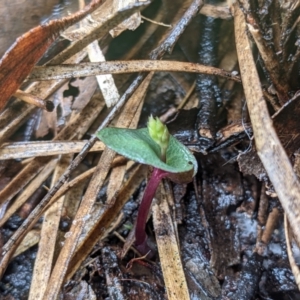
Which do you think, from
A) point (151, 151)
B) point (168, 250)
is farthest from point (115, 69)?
point (168, 250)

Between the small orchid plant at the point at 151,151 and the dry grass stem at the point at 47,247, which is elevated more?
the small orchid plant at the point at 151,151

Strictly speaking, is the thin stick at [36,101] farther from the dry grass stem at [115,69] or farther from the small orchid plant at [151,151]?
the small orchid plant at [151,151]

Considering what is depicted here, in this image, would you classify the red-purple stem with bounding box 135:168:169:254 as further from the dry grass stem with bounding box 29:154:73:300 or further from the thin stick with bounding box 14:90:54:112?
the thin stick with bounding box 14:90:54:112

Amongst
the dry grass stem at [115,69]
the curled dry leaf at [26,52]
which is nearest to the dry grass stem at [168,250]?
the dry grass stem at [115,69]

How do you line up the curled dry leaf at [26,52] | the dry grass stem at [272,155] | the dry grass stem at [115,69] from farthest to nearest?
1. the dry grass stem at [115,69]
2. the curled dry leaf at [26,52]
3. the dry grass stem at [272,155]

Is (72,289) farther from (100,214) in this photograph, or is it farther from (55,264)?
(100,214)

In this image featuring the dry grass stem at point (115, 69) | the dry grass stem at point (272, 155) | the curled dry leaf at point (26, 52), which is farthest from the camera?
the dry grass stem at point (115, 69)

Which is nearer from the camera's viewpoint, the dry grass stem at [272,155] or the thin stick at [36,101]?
the dry grass stem at [272,155]

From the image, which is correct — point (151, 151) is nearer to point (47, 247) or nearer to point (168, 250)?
point (168, 250)

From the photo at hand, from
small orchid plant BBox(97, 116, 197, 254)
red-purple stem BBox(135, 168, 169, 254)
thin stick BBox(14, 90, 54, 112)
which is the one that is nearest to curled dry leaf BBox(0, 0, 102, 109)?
thin stick BBox(14, 90, 54, 112)

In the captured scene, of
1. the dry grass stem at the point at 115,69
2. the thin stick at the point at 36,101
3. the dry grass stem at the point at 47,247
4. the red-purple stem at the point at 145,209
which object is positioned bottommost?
the dry grass stem at the point at 47,247
